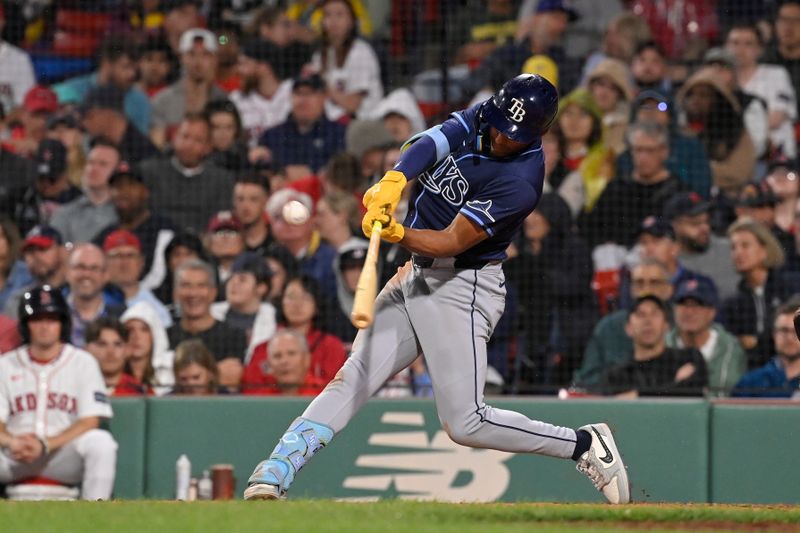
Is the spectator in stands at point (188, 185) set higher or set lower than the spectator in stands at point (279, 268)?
higher

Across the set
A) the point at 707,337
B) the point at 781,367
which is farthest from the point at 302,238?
the point at 781,367

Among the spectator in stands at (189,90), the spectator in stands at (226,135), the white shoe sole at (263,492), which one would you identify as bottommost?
the white shoe sole at (263,492)

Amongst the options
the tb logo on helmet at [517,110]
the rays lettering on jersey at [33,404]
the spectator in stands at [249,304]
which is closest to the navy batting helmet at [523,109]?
the tb logo on helmet at [517,110]

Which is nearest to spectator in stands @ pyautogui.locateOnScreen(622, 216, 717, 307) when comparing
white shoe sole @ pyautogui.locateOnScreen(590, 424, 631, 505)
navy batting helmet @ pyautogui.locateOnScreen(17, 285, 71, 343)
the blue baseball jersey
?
white shoe sole @ pyautogui.locateOnScreen(590, 424, 631, 505)

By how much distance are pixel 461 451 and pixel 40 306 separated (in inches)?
92.6

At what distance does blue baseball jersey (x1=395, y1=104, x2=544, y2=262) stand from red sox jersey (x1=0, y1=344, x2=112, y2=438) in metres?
2.60

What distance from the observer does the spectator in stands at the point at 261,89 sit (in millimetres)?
10250

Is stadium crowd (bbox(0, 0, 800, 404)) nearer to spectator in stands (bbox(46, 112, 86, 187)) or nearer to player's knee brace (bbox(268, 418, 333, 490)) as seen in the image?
spectator in stands (bbox(46, 112, 86, 187))

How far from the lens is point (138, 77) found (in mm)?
10562

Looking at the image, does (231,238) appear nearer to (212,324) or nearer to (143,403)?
(212,324)

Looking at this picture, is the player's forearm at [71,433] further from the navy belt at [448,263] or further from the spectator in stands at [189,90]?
the spectator in stands at [189,90]

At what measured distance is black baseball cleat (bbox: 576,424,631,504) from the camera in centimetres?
567

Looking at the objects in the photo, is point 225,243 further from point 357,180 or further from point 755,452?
point 755,452

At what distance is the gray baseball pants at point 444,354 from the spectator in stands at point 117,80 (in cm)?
516
